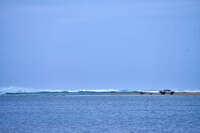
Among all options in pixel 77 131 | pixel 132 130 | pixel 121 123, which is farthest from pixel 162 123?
A: pixel 77 131

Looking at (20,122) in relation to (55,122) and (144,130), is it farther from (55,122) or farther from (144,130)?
(144,130)

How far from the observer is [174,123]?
181 feet

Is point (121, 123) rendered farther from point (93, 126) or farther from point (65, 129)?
point (65, 129)

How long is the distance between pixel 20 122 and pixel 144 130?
1742cm

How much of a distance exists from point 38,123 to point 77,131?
9904 mm

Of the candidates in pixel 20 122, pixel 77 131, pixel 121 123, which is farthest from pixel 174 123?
pixel 20 122

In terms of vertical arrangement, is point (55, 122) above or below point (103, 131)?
above

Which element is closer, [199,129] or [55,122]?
[199,129]

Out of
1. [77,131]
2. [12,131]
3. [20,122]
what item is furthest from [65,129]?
[20,122]

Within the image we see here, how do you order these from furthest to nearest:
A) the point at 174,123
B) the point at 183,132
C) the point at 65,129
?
the point at 174,123 < the point at 65,129 < the point at 183,132

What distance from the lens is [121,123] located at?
55.2 metres

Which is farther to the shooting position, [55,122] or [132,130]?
[55,122]

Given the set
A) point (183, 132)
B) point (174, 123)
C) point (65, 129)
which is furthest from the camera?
point (174, 123)

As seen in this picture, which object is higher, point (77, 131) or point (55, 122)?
point (55, 122)
